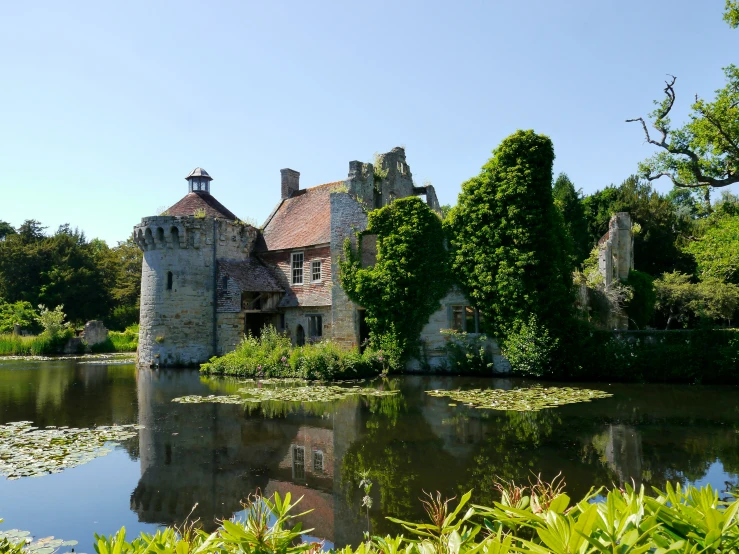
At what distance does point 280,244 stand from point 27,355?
20.1 metres

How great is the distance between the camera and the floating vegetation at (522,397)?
13188mm

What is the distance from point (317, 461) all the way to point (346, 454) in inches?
22.4

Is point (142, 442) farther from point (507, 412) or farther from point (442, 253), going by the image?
point (442, 253)

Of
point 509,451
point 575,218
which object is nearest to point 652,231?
point 575,218

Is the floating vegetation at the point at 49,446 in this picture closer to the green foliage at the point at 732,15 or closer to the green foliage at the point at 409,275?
the green foliage at the point at 409,275

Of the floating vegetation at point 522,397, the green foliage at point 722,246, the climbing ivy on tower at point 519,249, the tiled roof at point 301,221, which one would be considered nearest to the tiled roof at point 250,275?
the tiled roof at point 301,221

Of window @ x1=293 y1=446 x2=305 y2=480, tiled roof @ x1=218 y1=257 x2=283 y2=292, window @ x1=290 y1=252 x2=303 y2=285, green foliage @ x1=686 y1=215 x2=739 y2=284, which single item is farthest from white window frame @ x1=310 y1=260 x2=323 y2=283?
window @ x1=293 y1=446 x2=305 y2=480

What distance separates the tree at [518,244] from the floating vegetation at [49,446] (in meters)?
12.9

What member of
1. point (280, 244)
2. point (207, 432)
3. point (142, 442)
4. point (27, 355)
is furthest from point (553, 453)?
point (27, 355)

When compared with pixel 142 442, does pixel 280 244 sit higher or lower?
higher

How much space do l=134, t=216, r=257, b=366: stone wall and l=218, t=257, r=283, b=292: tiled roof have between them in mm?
835

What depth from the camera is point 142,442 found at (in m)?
10.4

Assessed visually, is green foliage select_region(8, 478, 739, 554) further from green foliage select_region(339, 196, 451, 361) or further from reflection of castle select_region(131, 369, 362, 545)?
green foliage select_region(339, 196, 451, 361)

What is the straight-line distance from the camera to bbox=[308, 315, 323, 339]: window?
25047mm
